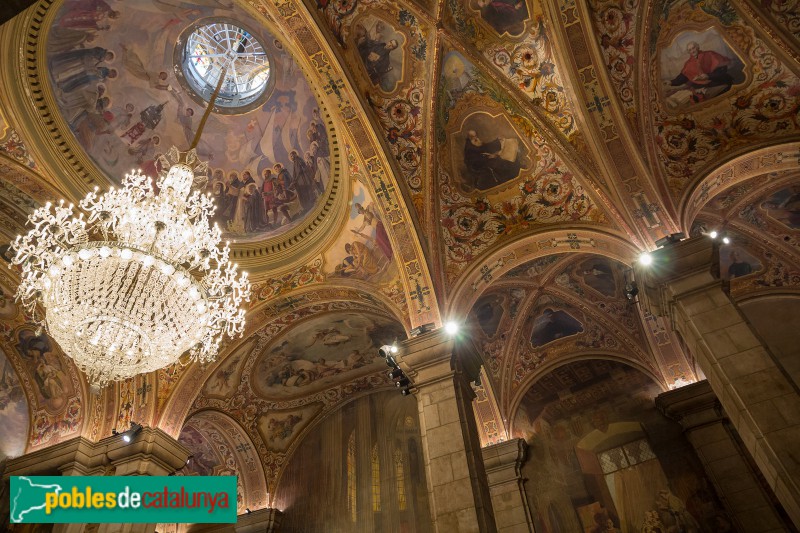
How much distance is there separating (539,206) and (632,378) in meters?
4.74

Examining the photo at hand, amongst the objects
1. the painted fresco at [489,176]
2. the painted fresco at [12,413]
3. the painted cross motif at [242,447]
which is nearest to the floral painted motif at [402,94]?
the painted fresco at [489,176]

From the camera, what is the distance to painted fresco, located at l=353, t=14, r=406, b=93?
7867mm

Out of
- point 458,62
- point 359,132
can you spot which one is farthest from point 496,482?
point 458,62

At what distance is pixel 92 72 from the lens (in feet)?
29.7

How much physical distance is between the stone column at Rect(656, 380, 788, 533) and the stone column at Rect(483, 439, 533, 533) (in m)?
2.85

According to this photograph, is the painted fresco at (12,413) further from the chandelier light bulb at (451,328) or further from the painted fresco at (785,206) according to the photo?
the painted fresco at (785,206)

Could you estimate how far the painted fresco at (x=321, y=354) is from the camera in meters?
10.7

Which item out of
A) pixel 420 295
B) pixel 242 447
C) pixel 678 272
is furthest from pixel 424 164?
pixel 242 447

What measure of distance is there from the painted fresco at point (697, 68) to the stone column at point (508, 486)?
6.48 meters

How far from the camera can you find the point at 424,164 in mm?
8617

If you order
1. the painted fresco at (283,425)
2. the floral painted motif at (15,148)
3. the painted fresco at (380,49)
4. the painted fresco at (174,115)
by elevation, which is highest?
the painted fresco at (174,115)

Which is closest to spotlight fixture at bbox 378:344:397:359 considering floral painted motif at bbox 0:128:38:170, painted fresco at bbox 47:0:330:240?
painted fresco at bbox 47:0:330:240

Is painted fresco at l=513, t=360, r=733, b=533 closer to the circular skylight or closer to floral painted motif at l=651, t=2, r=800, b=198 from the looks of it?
floral painted motif at l=651, t=2, r=800, b=198

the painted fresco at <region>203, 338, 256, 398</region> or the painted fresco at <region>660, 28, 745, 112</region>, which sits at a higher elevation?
the painted fresco at <region>660, 28, 745, 112</region>
